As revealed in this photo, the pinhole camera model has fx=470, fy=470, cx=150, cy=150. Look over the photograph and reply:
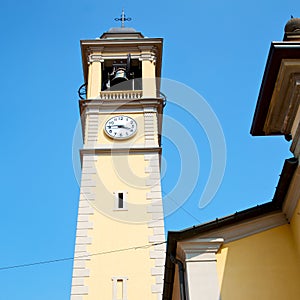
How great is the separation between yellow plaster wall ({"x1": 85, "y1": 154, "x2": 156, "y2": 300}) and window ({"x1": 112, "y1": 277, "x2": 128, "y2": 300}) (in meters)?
0.11

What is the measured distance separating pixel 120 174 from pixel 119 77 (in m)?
5.28

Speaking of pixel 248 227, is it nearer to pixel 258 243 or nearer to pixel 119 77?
pixel 258 243

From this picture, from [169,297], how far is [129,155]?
774 centimetres

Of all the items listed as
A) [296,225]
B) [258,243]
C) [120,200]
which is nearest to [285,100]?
[296,225]

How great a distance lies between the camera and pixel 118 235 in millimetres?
14031

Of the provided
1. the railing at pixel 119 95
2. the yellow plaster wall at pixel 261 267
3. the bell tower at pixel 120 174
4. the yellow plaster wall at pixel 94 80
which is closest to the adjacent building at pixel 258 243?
the yellow plaster wall at pixel 261 267

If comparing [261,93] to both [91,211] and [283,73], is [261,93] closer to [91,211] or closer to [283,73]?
[283,73]

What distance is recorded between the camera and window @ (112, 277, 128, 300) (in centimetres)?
1256

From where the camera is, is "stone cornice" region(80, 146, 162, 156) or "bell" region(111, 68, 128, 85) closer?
"stone cornice" region(80, 146, 162, 156)

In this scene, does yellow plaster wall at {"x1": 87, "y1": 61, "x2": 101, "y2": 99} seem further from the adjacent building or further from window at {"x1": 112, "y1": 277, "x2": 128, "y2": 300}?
the adjacent building

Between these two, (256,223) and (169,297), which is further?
(169,297)

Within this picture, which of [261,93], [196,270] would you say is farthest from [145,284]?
[261,93]

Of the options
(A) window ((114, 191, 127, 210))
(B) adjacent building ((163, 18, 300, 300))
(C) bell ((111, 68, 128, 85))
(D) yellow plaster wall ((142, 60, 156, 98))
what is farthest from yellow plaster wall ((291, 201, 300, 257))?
(C) bell ((111, 68, 128, 85))

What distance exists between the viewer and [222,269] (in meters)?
6.95
